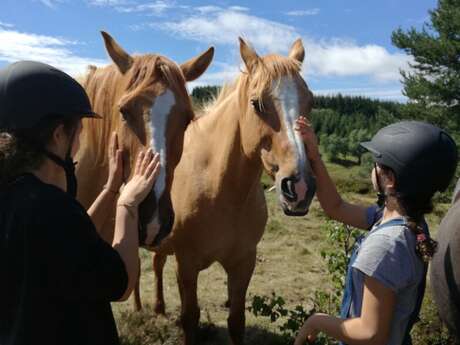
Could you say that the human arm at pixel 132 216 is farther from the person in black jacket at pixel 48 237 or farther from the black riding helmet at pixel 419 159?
the black riding helmet at pixel 419 159

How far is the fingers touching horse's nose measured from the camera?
2820 mm

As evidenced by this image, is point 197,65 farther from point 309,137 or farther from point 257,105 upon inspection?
point 309,137

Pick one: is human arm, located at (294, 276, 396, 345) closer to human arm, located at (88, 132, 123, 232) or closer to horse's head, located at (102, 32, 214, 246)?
horse's head, located at (102, 32, 214, 246)

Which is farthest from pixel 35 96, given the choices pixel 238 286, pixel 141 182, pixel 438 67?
pixel 438 67

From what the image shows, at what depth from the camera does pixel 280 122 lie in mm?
3045

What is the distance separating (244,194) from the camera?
148 inches

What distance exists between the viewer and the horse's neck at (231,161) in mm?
3656

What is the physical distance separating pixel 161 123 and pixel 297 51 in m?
1.84

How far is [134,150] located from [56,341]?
119cm

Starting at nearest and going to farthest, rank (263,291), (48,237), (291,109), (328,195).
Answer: (48,237)
(328,195)
(291,109)
(263,291)

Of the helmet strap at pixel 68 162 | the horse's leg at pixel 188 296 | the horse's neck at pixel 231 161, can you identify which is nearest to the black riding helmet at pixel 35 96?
the helmet strap at pixel 68 162

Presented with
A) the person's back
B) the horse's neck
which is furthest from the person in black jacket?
the horse's neck

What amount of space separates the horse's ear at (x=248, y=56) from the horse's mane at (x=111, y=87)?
3.22ft

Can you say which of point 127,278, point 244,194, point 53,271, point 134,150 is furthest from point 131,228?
point 244,194
